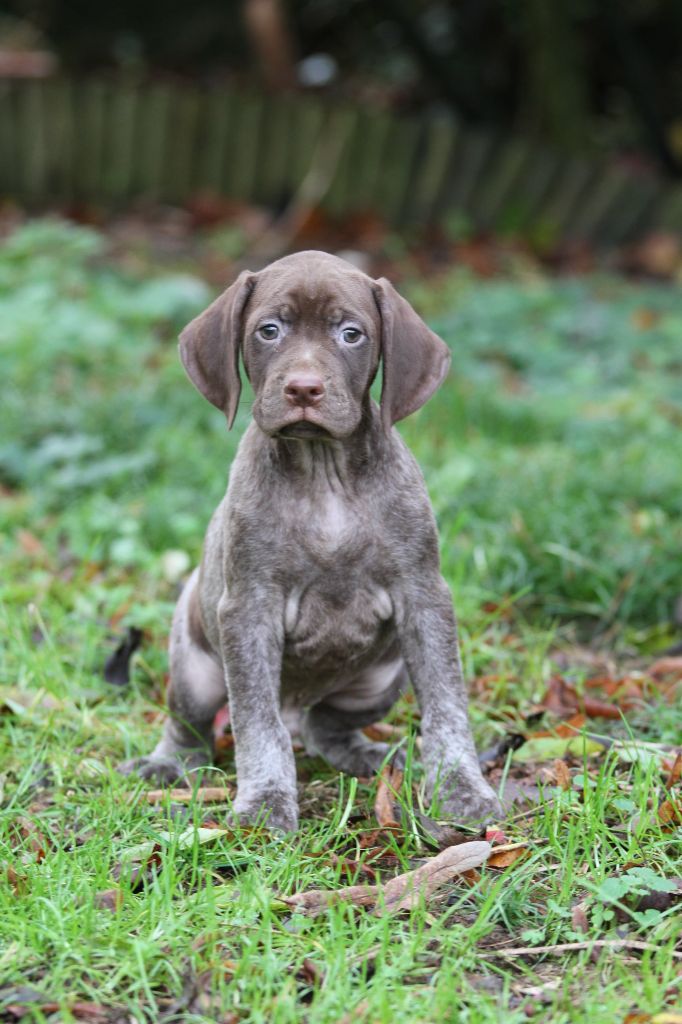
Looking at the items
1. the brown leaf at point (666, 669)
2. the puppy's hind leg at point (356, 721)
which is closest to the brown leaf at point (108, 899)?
the puppy's hind leg at point (356, 721)

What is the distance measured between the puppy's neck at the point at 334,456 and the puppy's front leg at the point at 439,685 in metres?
0.37

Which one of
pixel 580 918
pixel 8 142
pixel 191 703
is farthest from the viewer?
pixel 8 142

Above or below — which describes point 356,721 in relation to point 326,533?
below

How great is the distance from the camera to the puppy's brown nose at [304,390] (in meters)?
3.43

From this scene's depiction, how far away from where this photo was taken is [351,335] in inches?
143

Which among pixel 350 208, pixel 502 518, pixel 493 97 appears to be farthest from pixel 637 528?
pixel 493 97

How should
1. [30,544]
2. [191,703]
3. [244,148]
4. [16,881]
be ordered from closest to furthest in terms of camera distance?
[16,881]
[191,703]
[30,544]
[244,148]

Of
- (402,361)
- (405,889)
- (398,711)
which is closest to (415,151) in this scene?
(398,711)

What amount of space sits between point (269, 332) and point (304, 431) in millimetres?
317

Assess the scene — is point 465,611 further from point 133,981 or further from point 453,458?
point 133,981

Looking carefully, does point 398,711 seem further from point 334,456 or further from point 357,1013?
point 357,1013

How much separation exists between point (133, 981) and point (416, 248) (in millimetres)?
9589

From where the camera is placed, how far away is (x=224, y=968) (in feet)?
9.43

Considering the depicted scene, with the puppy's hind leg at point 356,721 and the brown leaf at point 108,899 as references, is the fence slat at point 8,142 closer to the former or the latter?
the puppy's hind leg at point 356,721
